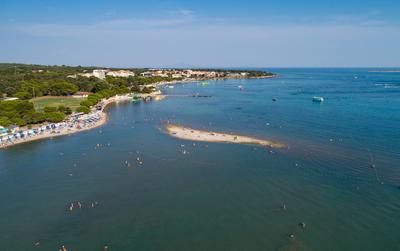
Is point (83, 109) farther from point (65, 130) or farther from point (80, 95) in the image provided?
point (80, 95)

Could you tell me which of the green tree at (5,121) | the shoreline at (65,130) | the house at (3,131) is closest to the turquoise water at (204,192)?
the shoreline at (65,130)

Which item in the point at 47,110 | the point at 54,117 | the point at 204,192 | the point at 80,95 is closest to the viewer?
the point at 204,192

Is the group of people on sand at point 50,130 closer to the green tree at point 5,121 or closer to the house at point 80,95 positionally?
the green tree at point 5,121

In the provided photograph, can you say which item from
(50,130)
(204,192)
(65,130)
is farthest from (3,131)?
(204,192)

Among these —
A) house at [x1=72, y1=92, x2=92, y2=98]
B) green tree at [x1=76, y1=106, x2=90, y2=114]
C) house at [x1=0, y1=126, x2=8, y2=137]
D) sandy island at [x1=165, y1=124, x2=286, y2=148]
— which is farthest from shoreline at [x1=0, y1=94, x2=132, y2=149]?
house at [x1=72, y1=92, x2=92, y2=98]

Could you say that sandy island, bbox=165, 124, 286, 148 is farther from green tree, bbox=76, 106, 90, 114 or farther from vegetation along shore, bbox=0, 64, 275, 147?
green tree, bbox=76, 106, 90, 114
